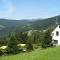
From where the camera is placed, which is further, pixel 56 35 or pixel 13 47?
pixel 56 35

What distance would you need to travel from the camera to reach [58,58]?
15.4 meters

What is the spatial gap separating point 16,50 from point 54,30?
78.1 ft

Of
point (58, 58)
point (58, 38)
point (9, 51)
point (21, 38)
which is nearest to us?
point (58, 58)

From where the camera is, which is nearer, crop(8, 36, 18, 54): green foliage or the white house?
crop(8, 36, 18, 54): green foliage

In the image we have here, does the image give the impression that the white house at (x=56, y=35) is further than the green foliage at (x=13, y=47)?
Yes

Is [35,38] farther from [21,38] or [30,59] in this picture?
[30,59]

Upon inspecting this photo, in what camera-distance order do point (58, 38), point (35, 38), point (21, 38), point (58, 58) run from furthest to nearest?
point (35, 38)
point (21, 38)
point (58, 38)
point (58, 58)

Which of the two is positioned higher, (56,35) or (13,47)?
(56,35)

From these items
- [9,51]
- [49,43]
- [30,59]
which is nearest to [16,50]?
[9,51]

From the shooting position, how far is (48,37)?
175 ft

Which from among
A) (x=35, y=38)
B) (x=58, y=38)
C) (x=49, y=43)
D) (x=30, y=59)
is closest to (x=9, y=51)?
(x=49, y=43)

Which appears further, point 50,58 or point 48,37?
point 48,37

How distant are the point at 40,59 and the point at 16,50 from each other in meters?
28.5

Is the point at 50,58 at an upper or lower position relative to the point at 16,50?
upper
